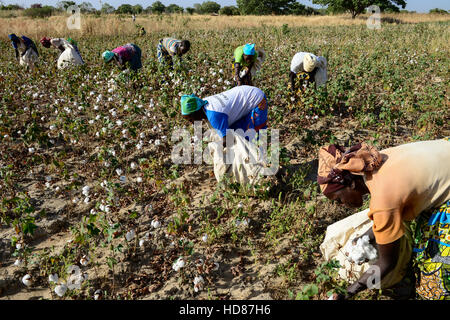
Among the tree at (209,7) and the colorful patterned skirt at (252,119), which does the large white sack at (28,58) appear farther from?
the tree at (209,7)

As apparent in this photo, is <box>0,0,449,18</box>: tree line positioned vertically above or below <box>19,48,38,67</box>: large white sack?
above

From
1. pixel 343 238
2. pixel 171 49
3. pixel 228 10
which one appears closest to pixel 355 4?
pixel 228 10

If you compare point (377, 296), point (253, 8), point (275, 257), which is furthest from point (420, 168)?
point (253, 8)

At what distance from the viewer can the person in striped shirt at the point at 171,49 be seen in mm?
5898

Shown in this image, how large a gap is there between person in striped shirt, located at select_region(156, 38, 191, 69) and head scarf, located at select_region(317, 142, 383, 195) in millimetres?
4555

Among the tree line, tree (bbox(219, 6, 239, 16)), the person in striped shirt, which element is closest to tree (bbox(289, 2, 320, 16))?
the tree line

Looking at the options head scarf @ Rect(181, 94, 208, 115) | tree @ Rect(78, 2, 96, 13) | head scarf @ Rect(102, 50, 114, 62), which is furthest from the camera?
tree @ Rect(78, 2, 96, 13)

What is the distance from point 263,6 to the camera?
3622 centimetres

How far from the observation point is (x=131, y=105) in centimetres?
497

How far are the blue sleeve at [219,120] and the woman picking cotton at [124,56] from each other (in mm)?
3600

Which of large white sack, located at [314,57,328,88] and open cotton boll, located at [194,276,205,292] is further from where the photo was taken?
large white sack, located at [314,57,328,88]

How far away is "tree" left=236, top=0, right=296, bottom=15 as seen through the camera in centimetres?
3622
